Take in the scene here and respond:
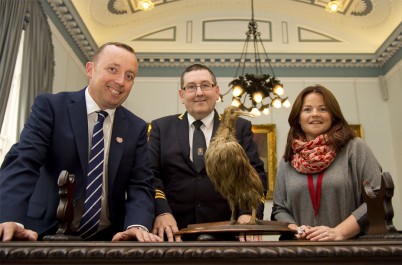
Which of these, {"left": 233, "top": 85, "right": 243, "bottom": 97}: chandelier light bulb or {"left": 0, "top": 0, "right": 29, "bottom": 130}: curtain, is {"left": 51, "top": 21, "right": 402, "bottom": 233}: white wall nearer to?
{"left": 0, "top": 0, "right": 29, "bottom": 130}: curtain

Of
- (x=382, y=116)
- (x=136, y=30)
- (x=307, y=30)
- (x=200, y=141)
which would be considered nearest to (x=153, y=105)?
(x=136, y=30)

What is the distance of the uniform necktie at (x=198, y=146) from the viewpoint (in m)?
→ 2.36

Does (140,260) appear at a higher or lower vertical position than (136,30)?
lower

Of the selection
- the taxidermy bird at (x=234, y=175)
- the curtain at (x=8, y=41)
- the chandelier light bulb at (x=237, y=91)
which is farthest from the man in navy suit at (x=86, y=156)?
the chandelier light bulb at (x=237, y=91)

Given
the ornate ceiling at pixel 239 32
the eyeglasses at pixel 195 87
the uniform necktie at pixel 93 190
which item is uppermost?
the ornate ceiling at pixel 239 32

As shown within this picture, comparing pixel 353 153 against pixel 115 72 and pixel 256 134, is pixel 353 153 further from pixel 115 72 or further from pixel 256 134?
pixel 256 134

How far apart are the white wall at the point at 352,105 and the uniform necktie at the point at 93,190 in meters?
6.22

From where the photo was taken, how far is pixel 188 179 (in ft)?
7.77

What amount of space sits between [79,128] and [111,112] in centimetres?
24

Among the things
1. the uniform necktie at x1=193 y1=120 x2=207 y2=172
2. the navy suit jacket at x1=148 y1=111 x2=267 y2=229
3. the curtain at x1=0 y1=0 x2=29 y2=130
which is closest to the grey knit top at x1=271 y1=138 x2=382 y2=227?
the navy suit jacket at x1=148 y1=111 x2=267 y2=229

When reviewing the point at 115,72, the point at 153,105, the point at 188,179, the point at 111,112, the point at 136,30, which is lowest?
the point at 188,179

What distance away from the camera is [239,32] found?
9102mm

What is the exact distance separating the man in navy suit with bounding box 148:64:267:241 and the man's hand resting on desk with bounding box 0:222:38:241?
3.03ft

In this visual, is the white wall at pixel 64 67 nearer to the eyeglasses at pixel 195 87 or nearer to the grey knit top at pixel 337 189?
the eyeglasses at pixel 195 87
